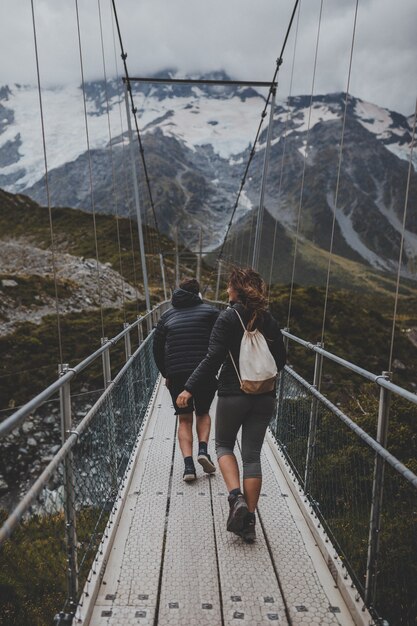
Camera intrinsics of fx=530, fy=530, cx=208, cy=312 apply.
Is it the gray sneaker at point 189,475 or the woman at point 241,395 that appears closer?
the woman at point 241,395

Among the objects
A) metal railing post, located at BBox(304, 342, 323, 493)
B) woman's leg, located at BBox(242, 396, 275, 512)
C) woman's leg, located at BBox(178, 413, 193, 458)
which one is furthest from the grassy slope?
woman's leg, located at BBox(242, 396, 275, 512)

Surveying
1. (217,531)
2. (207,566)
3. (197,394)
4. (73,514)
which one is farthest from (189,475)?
(73,514)

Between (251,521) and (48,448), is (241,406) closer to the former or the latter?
(251,521)

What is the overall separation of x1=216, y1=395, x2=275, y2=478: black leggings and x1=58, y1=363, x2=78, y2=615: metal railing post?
0.92 metres

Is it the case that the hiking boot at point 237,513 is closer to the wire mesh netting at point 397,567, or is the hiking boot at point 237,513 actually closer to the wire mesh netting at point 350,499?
the wire mesh netting at point 350,499

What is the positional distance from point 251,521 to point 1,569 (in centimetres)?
271

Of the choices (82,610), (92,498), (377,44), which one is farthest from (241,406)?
(377,44)

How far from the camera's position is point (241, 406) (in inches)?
116

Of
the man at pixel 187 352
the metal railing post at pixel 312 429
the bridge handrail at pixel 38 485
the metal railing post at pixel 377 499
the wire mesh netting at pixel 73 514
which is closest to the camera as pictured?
the bridge handrail at pixel 38 485

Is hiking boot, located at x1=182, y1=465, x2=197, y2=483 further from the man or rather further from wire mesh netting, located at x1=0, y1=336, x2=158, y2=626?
wire mesh netting, located at x1=0, y1=336, x2=158, y2=626

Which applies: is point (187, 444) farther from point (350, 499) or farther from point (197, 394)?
point (350, 499)

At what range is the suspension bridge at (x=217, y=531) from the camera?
7.54 feet

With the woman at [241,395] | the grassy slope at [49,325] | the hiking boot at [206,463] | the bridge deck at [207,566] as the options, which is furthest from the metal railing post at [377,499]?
the grassy slope at [49,325]

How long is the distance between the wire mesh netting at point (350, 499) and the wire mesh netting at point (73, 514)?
51.5 inches
